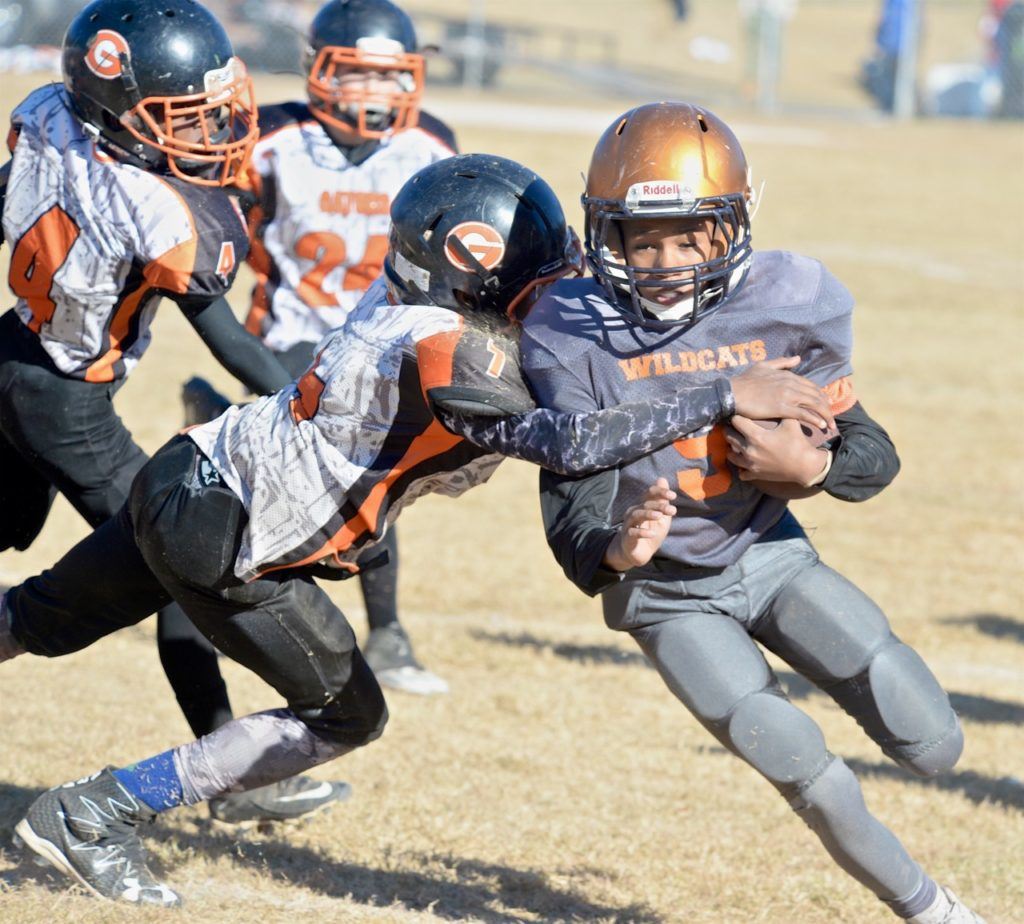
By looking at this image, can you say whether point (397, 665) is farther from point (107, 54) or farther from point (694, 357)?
point (694, 357)

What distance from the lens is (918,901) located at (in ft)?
10.8

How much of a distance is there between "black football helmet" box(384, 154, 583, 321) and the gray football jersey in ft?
0.36

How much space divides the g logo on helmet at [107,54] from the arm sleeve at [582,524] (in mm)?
1537

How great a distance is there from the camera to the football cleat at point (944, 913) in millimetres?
3316

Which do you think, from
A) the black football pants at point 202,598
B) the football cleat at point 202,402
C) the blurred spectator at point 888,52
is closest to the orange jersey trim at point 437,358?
the black football pants at point 202,598

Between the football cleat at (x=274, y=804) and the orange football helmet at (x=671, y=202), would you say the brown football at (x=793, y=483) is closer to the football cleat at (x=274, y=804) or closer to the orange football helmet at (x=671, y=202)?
the orange football helmet at (x=671, y=202)

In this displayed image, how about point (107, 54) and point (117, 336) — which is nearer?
point (107, 54)

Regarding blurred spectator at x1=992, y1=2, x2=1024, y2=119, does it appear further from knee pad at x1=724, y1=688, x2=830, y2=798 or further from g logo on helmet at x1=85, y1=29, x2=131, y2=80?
knee pad at x1=724, y1=688, x2=830, y2=798

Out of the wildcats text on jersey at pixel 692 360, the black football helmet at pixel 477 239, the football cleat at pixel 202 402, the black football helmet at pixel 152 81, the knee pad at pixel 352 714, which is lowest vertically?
the knee pad at pixel 352 714

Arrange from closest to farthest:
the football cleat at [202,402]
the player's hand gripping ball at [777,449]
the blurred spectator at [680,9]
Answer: the player's hand gripping ball at [777,449]
the football cleat at [202,402]
the blurred spectator at [680,9]

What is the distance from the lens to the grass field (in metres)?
3.89

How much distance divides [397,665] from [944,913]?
101 inches

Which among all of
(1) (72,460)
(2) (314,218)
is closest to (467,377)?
(1) (72,460)

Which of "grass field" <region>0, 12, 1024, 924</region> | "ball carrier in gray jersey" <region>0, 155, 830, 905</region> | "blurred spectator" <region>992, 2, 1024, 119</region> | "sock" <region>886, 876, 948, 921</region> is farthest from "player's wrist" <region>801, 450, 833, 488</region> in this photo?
"blurred spectator" <region>992, 2, 1024, 119</region>
